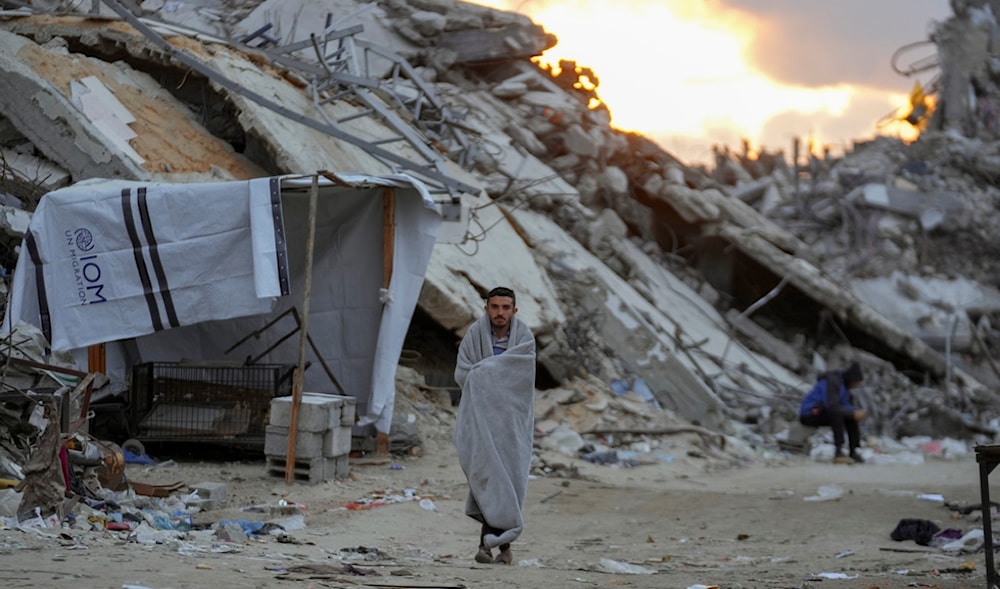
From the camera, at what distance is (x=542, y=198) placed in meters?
15.8

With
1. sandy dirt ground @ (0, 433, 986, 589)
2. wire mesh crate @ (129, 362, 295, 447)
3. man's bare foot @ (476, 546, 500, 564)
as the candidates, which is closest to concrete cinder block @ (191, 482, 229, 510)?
sandy dirt ground @ (0, 433, 986, 589)

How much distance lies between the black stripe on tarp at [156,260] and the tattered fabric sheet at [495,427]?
10.6 ft

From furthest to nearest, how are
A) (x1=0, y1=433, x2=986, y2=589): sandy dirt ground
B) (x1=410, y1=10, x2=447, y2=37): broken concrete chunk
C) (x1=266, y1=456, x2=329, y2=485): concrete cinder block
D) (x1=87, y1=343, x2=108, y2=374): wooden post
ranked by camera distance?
1. (x1=410, y1=10, x2=447, y2=37): broken concrete chunk
2. (x1=87, y1=343, x2=108, y2=374): wooden post
3. (x1=266, y1=456, x2=329, y2=485): concrete cinder block
4. (x1=0, y1=433, x2=986, y2=589): sandy dirt ground

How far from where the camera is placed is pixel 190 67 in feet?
36.5

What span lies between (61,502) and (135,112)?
19.3 feet

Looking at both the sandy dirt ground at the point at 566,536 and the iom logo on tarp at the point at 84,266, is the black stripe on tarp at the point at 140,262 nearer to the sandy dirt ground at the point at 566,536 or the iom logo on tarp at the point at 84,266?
the iom logo on tarp at the point at 84,266

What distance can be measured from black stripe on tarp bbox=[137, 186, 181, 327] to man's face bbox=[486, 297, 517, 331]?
11.0 feet

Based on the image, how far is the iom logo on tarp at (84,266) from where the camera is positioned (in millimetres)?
8156

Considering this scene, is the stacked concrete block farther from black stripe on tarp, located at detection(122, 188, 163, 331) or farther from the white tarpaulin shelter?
black stripe on tarp, located at detection(122, 188, 163, 331)

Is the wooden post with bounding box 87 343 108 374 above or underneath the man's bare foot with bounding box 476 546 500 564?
above

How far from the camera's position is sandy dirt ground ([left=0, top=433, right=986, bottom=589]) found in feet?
15.4

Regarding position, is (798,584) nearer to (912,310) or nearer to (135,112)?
(135,112)

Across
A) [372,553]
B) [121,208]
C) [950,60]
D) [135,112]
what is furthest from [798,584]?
[950,60]

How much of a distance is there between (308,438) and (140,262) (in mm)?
1667
